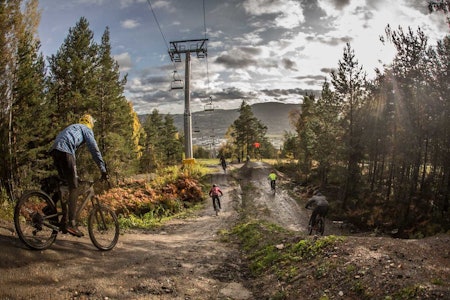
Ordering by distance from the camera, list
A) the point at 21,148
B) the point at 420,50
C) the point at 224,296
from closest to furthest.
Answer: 1. the point at 224,296
2. the point at 21,148
3. the point at 420,50

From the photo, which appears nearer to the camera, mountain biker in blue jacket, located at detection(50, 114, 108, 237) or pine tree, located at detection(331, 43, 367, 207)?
mountain biker in blue jacket, located at detection(50, 114, 108, 237)

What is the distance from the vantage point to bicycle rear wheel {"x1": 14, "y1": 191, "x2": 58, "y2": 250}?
5.48 meters

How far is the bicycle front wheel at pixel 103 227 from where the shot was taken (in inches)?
272

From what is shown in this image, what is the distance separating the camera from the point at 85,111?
2694cm

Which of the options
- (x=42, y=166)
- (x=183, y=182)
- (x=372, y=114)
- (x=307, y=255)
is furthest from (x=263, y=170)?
(x=307, y=255)

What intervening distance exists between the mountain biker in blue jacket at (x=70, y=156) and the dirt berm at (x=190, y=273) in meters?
0.66

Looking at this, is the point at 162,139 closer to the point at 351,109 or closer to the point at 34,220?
the point at 351,109

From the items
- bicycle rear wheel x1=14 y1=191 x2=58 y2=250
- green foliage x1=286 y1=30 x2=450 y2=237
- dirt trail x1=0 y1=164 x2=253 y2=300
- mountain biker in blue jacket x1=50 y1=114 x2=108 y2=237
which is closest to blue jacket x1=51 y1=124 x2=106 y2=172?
mountain biker in blue jacket x1=50 y1=114 x2=108 y2=237

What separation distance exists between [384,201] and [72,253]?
28542mm

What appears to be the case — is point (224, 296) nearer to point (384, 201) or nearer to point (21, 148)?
point (21, 148)

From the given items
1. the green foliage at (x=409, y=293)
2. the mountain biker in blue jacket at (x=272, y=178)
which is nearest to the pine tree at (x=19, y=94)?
the green foliage at (x=409, y=293)

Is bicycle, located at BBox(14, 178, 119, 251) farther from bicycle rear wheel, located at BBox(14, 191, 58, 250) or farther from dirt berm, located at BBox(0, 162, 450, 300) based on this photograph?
dirt berm, located at BBox(0, 162, 450, 300)

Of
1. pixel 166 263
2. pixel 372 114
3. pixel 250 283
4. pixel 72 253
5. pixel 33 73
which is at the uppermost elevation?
pixel 33 73

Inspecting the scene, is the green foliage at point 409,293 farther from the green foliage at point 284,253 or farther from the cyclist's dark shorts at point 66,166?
the cyclist's dark shorts at point 66,166
